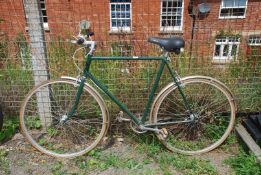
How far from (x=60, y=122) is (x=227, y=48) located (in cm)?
245

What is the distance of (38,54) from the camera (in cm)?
328

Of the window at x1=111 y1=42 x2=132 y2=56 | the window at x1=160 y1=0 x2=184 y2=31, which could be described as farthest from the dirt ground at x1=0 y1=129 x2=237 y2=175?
the window at x1=160 y1=0 x2=184 y2=31

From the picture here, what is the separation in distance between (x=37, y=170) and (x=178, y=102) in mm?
1876

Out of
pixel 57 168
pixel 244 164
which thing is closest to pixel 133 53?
pixel 57 168

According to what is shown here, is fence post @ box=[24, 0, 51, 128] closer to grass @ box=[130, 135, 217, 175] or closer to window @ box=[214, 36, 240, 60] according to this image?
grass @ box=[130, 135, 217, 175]

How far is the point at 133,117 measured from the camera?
3.10 metres

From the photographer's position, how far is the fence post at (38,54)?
3.06 m

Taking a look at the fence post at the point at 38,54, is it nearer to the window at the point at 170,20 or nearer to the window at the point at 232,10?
the window at the point at 170,20

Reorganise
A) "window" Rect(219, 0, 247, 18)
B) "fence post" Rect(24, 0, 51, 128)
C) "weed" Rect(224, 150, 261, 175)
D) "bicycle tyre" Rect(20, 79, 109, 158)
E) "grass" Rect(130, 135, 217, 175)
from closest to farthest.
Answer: "weed" Rect(224, 150, 261, 175)
"grass" Rect(130, 135, 217, 175)
"fence post" Rect(24, 0, 51, 128)
"bicycle tyre" Rect(20, 79, 109, 158)
"window" Rect(219, 0, 247, 18)

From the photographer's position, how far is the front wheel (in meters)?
3.12

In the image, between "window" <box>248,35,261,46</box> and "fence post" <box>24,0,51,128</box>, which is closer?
"fence post" <box>24,0,51,128</box>

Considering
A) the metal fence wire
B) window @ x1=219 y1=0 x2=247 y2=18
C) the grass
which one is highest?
window @ x1=219 y1=0 x2=247 y2=18

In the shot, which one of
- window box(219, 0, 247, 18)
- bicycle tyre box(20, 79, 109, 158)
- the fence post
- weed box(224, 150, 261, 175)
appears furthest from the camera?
window box(219, 0, 247, 18)

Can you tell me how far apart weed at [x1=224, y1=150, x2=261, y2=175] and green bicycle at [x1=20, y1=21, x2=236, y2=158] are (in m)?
0.28
